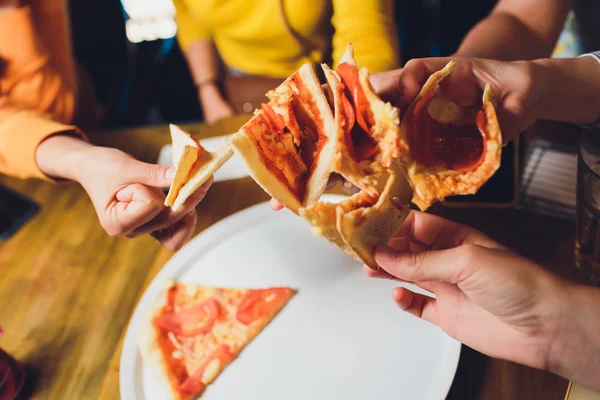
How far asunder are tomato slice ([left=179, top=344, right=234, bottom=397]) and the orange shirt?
74 cm

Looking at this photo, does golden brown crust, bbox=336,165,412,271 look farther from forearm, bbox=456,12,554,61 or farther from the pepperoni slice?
Answer: forearm, bbox=456,12,554,61

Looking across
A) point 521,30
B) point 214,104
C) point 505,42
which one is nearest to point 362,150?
point 505,42

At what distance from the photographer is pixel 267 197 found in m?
1.49

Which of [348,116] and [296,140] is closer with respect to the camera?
[348,116]

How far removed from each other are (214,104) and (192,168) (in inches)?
46.7

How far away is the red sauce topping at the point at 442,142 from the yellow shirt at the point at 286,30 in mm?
734

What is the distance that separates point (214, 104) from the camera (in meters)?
2.08

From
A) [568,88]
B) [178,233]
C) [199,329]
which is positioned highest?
[568,88]

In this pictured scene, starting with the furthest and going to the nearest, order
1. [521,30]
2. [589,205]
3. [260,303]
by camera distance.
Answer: [521,30]
[260,303]
[589,205]

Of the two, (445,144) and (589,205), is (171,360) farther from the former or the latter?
(589,205)

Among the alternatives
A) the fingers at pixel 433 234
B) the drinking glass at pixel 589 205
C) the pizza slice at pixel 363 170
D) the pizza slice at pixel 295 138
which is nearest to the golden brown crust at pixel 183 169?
the pizza slice at pixel 295 138

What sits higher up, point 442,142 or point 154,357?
point 442,142

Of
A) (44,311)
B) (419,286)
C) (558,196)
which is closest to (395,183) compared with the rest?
(419,286)

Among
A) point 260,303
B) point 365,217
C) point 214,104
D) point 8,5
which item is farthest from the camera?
point 214,104
